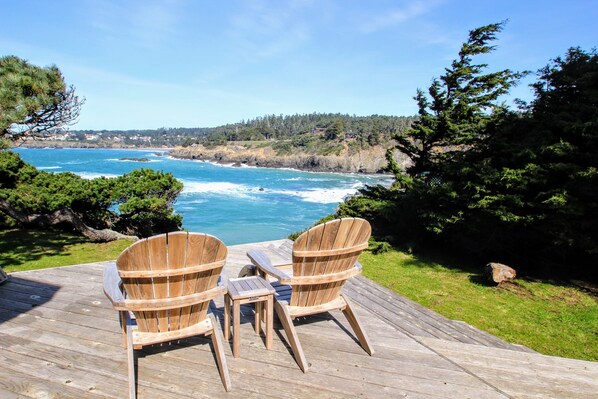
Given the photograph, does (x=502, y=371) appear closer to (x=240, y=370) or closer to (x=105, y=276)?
(x=240, y=370)

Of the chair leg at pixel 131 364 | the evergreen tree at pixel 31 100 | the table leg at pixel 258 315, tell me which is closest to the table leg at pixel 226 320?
the table leg at pixel 258 315

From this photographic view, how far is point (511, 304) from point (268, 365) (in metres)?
Result: 5.55

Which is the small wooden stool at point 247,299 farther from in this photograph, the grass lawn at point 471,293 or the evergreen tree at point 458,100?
the evergreen tree at point 458,100

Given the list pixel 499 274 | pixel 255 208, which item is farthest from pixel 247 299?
pixel 255 208

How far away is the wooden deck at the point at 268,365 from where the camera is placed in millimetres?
2287

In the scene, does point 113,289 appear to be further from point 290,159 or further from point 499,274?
point 290,159

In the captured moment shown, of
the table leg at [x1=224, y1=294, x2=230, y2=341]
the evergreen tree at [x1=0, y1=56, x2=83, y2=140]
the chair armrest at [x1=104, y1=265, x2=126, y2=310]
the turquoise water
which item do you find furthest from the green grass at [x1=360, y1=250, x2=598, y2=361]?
the turquoise water

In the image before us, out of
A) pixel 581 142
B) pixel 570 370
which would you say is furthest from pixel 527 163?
pixel 570 370

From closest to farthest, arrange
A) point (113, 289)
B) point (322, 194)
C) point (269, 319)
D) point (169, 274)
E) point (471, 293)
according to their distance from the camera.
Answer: point (169, 274)
point (113, 289)
point (269, 319)
point (471, 293)
point (322, 194)

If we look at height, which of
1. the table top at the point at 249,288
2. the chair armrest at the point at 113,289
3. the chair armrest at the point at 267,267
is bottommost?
the table top at the point at 249,288

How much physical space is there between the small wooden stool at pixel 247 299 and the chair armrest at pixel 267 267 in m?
0.13

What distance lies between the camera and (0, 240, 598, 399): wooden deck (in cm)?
229

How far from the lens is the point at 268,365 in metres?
2.56

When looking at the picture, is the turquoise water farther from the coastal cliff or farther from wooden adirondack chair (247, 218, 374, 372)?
wooden adirondack chair (247, 218, 374, 372)
